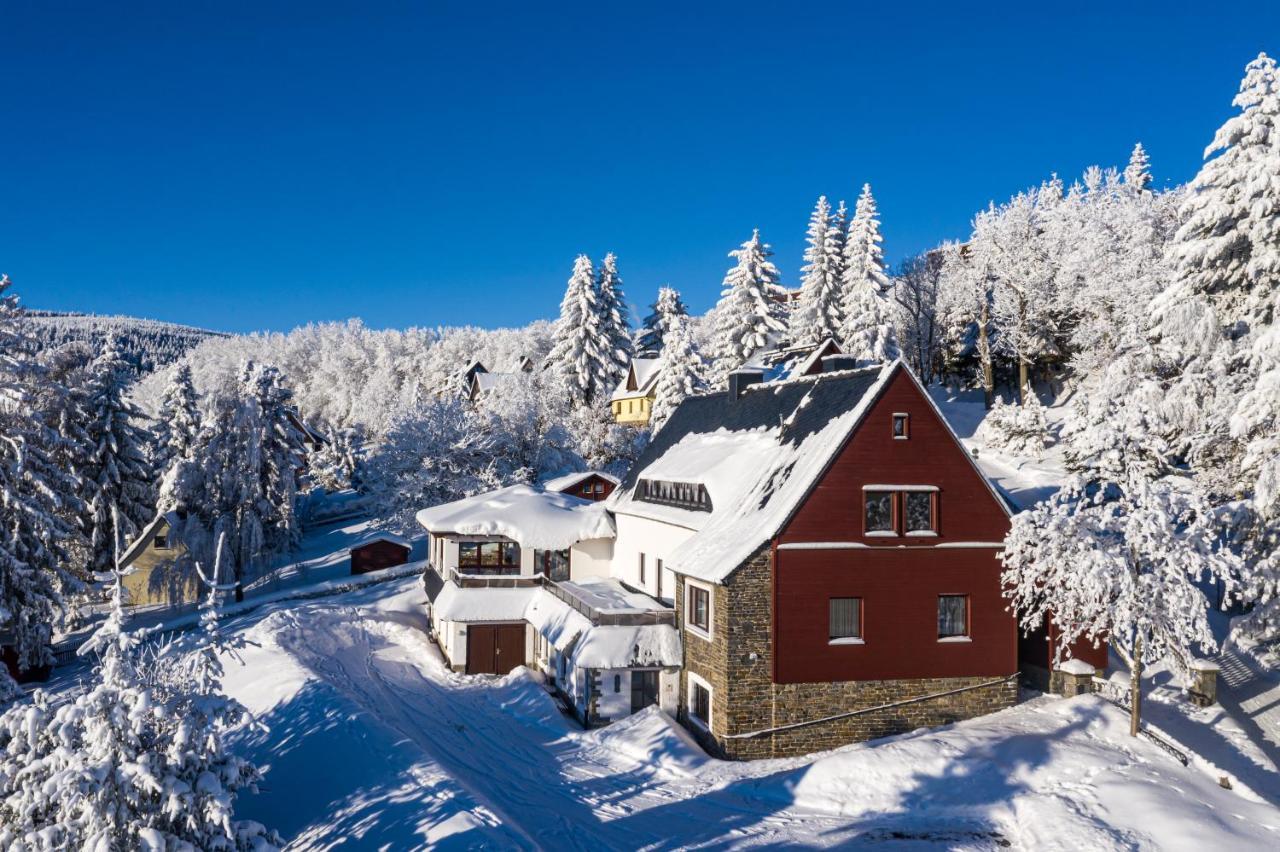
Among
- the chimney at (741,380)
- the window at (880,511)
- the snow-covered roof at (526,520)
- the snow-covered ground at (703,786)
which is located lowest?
the snow-covered ground at (703,786)

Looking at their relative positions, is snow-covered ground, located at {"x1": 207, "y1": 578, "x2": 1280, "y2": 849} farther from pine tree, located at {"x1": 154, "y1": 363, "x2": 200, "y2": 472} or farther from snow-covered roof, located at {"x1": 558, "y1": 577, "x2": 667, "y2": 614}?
pine tree, located at {"x1": 154, "y1": 363, "x2": 200, "y2": 472}

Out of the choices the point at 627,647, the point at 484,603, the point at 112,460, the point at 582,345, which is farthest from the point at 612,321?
the point at 627,647

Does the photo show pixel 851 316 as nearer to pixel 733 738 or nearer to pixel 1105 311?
pixel 1105 311

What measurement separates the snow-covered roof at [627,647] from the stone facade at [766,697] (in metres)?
2.25

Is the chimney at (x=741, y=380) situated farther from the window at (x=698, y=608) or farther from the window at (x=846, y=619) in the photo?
the window at (x=846, y=619)

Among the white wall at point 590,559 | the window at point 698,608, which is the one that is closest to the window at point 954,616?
the window at point 698,608

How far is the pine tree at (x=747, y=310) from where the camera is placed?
219ft

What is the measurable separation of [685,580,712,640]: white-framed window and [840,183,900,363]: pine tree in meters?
32.3

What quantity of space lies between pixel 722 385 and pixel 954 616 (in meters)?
38.5

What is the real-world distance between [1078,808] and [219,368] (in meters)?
180

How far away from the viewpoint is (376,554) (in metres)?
52.1

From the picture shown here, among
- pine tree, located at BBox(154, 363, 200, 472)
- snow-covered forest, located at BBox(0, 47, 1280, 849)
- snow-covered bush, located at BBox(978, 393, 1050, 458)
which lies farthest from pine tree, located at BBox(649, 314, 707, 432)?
pine tree, located at BBox(154, 363, 200, 472)

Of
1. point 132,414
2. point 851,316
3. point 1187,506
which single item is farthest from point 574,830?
point 851,316

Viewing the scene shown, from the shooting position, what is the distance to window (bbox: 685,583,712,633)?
24.4 metres
